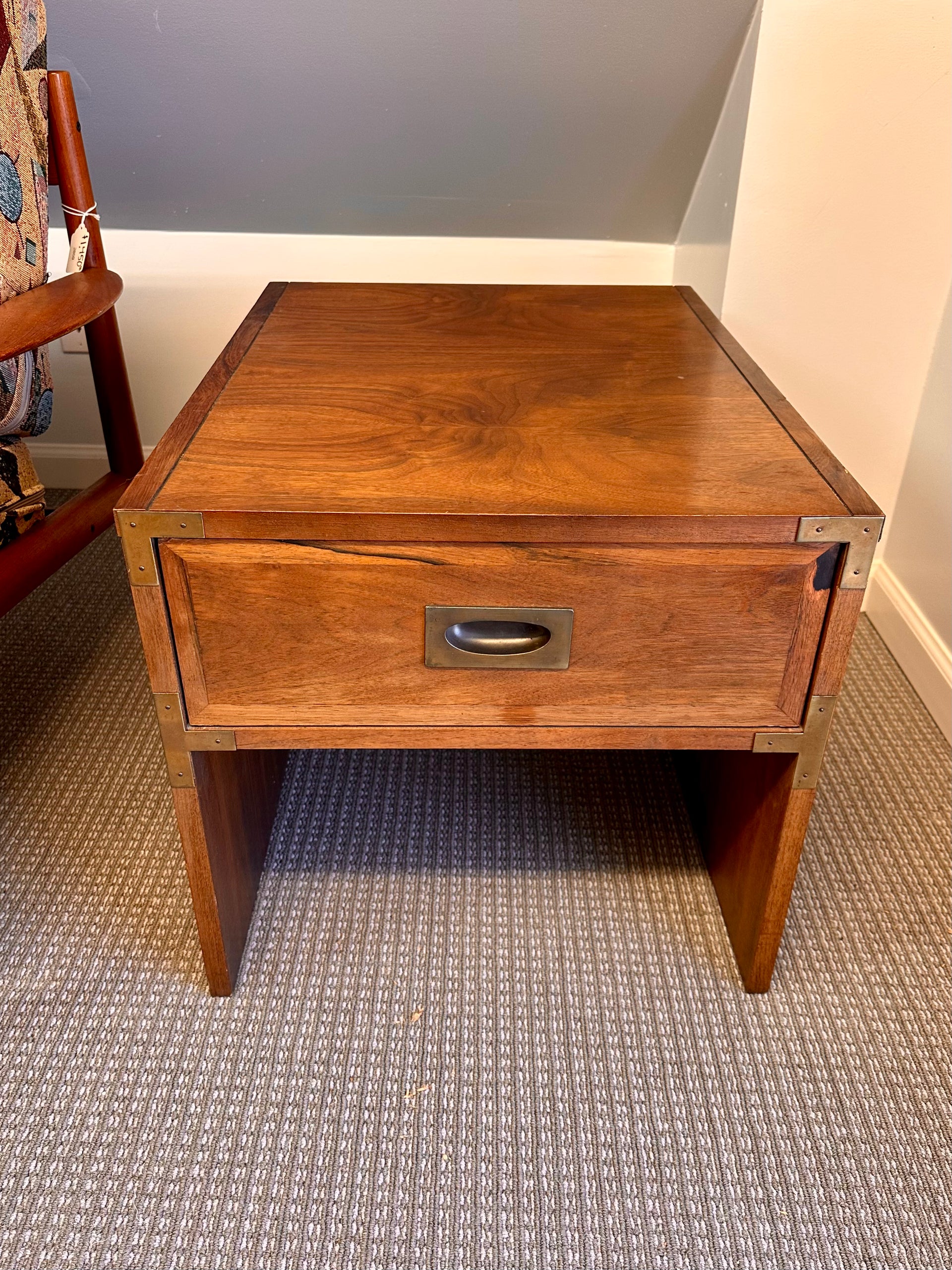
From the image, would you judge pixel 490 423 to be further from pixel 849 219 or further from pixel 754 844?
pixel 849 219

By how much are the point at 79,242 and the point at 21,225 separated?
11cm

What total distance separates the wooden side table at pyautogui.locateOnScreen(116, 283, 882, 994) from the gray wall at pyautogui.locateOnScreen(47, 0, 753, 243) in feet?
2.06

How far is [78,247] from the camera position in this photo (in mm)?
1062

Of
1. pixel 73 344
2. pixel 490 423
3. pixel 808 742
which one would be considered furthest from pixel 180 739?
pixel 73 344

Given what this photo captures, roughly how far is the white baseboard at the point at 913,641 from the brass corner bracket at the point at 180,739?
1.01 m

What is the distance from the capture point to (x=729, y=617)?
0.73 m

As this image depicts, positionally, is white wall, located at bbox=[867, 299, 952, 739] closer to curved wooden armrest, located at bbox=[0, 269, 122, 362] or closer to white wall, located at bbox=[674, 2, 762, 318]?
white wall, located at bbox=[674, 2, 762, 318]

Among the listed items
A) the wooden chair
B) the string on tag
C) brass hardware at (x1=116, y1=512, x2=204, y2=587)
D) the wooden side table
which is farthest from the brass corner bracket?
the string on tag

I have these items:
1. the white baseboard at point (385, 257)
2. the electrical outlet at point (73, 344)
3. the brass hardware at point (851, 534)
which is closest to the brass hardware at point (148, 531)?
the brass hardware at point (851, 534)

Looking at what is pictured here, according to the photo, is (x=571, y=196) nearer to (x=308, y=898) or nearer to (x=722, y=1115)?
(x=308, y=898)

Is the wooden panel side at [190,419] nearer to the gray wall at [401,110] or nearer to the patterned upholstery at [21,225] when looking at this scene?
the patterned upholstery at [21,225]

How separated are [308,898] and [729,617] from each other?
0.57 metres

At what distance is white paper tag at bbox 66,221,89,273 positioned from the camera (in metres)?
1.06

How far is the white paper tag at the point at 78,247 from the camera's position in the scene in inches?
41.8
